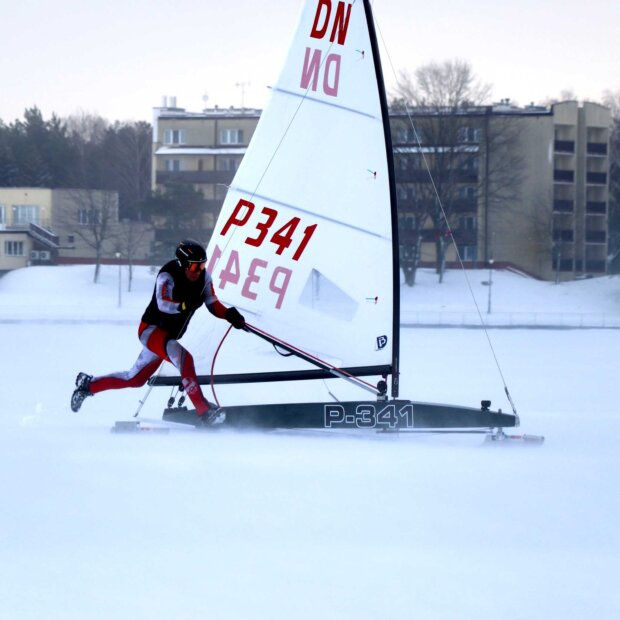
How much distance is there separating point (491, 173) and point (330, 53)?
142 ft

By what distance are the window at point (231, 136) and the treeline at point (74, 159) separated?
748 cm

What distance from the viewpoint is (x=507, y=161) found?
50.1m

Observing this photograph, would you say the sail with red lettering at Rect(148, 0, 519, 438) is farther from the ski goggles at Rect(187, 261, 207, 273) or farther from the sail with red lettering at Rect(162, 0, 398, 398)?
the ski goggles at Rect(187, 261, 207, 273)

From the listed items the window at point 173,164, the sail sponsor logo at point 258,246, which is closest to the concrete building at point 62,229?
the window at point 173,164

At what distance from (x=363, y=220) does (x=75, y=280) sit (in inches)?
1425

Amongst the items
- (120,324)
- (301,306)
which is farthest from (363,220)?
(120,324)

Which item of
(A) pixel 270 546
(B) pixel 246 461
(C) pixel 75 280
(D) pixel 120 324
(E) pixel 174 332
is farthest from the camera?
(C) pixel 75 280

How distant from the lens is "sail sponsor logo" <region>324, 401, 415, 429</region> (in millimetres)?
7336

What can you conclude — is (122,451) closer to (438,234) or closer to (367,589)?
(367,589)

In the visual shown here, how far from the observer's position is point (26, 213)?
55.2m

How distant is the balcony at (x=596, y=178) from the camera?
171 ft

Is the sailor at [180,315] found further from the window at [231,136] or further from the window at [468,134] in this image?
the window at [231,136]

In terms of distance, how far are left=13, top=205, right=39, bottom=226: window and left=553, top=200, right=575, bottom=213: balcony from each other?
2649 cm

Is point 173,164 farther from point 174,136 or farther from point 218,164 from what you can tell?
point 218,164
